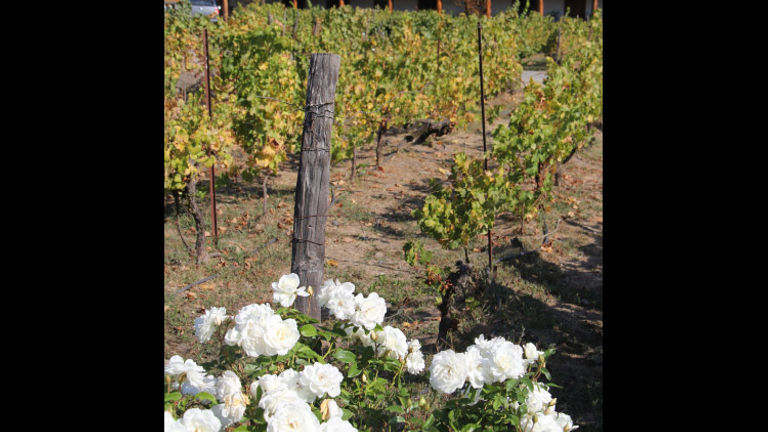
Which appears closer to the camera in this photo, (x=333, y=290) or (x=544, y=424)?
(x=544, y=424)

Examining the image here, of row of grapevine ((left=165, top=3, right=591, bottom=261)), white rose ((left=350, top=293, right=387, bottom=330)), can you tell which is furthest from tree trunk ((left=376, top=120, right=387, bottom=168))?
white rose ((left=350, top=293, right=387, bottom=330))

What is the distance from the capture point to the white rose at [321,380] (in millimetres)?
1688

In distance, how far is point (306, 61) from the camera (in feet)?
26.2

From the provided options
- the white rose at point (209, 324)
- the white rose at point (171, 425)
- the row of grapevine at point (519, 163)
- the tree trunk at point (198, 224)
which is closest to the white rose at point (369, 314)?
the white rose at point (209, 324)

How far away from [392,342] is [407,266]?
12.1 feet

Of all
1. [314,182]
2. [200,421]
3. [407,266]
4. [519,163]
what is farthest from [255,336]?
[519,163]

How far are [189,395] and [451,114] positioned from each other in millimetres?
7789

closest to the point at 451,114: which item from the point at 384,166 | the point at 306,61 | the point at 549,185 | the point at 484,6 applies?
the point at 384,166

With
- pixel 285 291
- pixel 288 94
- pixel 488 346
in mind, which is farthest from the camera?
pixel 288 94

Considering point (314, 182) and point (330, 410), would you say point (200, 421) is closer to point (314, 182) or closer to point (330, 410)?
point (330, 410)

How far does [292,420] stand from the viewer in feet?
4.87

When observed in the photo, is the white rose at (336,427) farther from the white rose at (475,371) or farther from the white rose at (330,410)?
the white rose at (475,371)

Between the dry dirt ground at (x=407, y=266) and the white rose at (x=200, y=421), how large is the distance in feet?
8.17
